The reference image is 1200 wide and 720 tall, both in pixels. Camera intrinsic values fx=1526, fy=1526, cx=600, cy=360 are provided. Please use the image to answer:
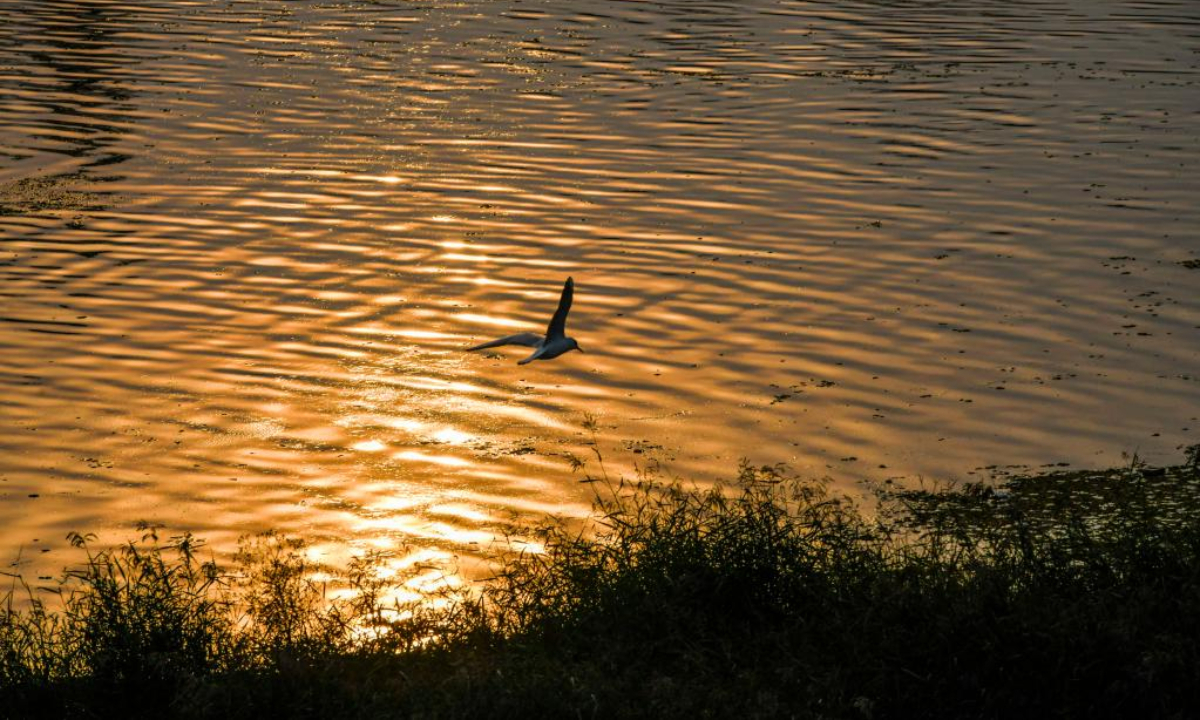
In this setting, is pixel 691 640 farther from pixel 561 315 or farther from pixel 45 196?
pixel 45 196

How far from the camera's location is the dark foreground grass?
7418mm

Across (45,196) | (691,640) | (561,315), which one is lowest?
(691,640)

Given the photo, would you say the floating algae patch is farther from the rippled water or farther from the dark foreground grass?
the dark foreground grass

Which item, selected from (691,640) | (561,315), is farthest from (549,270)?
(691,640)

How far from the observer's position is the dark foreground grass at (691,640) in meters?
7.42

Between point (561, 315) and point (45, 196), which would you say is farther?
point (45, 196)

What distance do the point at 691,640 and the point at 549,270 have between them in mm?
9368

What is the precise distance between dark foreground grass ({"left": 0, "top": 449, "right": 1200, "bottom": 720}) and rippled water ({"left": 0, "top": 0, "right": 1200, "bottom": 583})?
2.14m

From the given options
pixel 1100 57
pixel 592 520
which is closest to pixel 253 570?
pixel 592 520

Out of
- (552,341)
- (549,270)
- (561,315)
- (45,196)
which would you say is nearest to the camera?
(561,315)

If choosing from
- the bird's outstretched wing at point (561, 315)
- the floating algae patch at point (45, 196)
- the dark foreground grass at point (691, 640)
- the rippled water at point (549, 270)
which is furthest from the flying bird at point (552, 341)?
the floating algae patch at point (45, 196)

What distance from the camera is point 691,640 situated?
8.11 metres

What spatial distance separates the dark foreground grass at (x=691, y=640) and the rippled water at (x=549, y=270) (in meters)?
2.14

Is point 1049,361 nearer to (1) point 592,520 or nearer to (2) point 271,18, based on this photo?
(1) point 592,520
